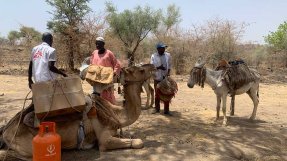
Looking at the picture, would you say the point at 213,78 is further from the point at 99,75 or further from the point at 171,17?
the point at 171,17

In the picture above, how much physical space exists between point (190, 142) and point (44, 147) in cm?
301

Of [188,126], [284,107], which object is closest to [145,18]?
[284,107]

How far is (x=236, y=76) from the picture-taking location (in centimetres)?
902

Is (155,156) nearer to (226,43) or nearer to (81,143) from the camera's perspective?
(81,143)

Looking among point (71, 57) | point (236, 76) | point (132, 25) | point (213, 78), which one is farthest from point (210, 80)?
point (132, 25)

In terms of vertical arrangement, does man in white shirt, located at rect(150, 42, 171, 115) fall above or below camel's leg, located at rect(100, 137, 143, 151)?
above

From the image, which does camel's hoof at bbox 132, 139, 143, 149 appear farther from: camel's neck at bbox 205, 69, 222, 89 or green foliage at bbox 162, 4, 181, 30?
green foliage at bbox 162, 4, 181, 30

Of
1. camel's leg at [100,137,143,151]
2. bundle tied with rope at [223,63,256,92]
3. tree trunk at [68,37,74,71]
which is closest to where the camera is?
camel's leg at [100,137,143,151]

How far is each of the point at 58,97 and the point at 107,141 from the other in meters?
1.13

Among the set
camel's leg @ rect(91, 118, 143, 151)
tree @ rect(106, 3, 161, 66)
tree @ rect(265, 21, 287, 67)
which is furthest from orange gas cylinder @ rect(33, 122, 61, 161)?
tree @ rect(265, 21, 287, 67)

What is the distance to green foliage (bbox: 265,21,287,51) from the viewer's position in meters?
32.7

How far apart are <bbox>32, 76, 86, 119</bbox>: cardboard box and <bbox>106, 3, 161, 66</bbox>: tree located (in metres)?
23.3

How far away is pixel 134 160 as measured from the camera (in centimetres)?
559

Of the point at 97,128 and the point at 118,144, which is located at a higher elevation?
the point at 97,128
